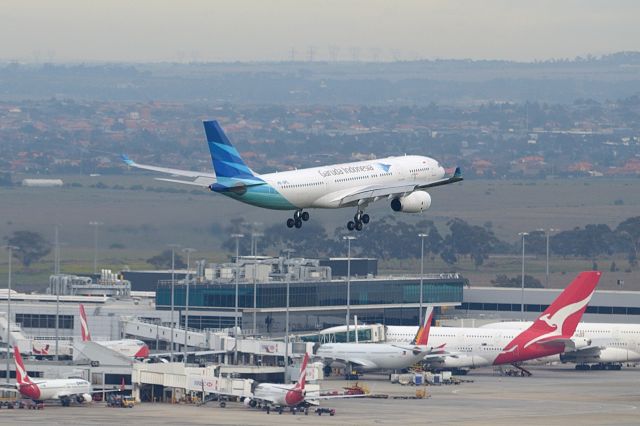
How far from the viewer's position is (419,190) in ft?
419

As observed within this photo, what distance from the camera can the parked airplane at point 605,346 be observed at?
174750 mm

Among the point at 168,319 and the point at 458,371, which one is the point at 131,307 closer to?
the point at 168,319

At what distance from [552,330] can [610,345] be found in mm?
10513

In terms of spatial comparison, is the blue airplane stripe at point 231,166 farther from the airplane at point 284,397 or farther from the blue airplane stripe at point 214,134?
the airplane at point 284,397

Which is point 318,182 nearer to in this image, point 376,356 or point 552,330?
point 376,356

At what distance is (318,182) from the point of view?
389 feet

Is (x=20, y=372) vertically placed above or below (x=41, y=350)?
below

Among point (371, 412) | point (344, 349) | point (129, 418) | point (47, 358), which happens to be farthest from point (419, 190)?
point (47, 358)

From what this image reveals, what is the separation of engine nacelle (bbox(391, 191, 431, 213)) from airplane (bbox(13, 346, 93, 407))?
27.7m

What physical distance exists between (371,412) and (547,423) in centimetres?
1372

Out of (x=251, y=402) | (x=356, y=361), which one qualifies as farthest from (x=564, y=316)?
(x=251, y=402)

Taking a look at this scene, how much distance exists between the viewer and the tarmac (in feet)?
407

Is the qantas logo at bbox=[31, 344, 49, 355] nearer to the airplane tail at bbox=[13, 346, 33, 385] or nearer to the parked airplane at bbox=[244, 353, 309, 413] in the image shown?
the airplane tail at bbox=[13, 346, 33, 385]

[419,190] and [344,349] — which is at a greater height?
[419,190]
